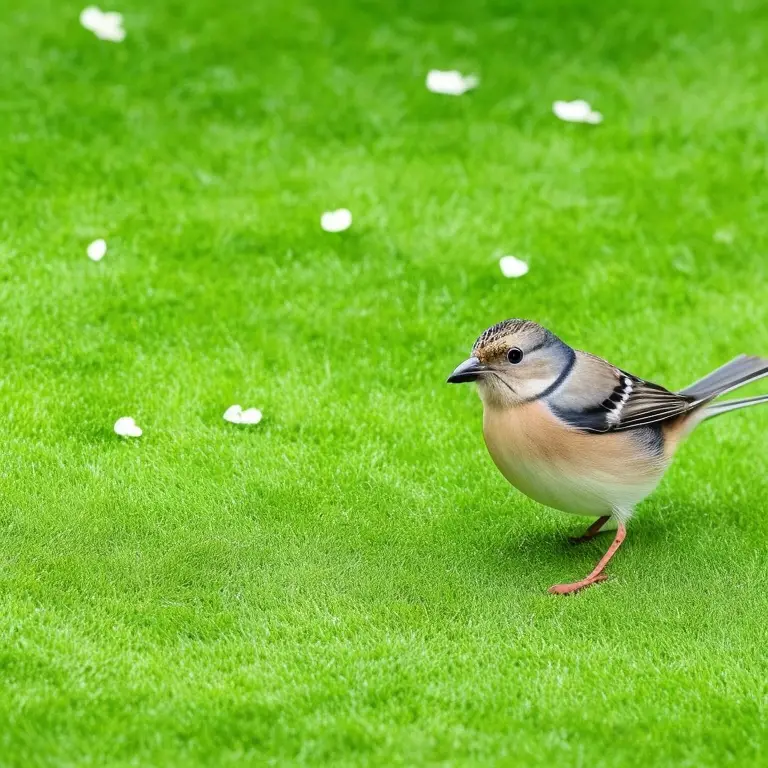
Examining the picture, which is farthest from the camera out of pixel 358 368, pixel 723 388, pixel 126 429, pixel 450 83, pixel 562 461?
pixel 450 83

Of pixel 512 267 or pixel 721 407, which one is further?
pixel 512 267

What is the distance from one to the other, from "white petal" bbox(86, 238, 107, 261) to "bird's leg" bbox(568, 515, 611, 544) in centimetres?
321

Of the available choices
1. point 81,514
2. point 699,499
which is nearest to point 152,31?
point 81,514

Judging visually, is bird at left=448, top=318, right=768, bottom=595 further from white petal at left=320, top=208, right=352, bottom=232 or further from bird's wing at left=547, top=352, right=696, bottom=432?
white petal at left=320, top=208, right=352, bottom=232

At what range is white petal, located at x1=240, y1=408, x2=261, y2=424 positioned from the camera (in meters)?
5.80

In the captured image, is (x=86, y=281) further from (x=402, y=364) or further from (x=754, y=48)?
(x=754, y=48)

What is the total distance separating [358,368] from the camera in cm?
630

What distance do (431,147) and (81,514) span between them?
4.14m

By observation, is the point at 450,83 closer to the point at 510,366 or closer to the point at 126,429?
the point at 126,429

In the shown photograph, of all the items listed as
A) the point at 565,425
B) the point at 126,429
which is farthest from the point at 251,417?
the point at 565,425

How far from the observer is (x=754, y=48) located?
943cm

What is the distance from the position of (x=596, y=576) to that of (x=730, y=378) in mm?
1143

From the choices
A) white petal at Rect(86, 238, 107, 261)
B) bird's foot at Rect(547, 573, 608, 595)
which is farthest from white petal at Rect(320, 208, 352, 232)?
bird's foot at Rect(547, 573, 608, 595)

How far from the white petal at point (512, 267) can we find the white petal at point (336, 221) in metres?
0.99
